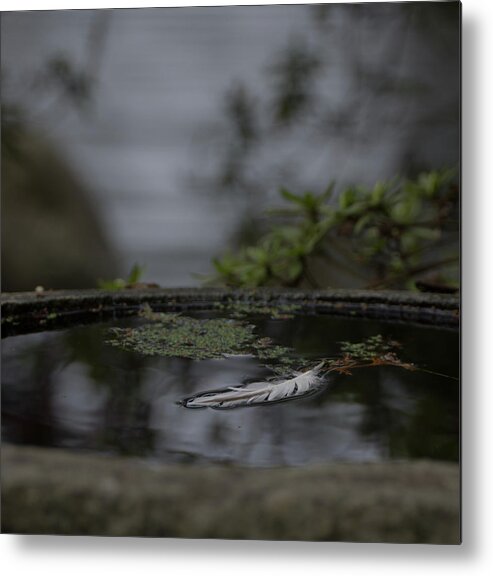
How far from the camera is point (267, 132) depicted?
1.91m

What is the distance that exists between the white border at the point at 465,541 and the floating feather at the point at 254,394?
297mm

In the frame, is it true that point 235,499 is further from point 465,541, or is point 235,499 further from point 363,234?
point 363,234

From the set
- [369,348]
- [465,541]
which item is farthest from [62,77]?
[465,541]

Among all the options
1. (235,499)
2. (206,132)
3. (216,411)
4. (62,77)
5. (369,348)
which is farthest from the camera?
(206,132)

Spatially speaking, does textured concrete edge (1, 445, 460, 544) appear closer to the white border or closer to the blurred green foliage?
the white border

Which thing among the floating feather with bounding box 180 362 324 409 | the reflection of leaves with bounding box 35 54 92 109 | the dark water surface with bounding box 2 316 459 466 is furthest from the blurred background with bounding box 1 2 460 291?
the floating feather with bounding box 180 362 324 409

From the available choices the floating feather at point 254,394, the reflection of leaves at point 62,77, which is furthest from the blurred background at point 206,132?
the floating feather at point 254,394

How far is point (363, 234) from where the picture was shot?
6.37ft

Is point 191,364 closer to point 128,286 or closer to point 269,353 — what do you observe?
point 269,353

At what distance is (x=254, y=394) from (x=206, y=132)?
79 centimetres

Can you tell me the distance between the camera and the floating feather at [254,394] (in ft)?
4.85

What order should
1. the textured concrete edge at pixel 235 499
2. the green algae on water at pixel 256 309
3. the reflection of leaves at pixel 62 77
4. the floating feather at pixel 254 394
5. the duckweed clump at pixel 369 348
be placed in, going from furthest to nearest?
1. the green algae on water at pixel 256 309
2. the reflection of leaves at pixel 62 77
3. the duckweed clump at pixel 369 348
4. the floating feather at pixel 254 394
5. the textured concrete edge at pixel 235 499

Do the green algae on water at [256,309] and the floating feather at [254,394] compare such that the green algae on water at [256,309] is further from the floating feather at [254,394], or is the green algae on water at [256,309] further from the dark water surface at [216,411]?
the floating feather at [254,394]

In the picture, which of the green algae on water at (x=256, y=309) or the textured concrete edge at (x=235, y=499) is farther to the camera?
the green algae on water at (x=256, y=309)
